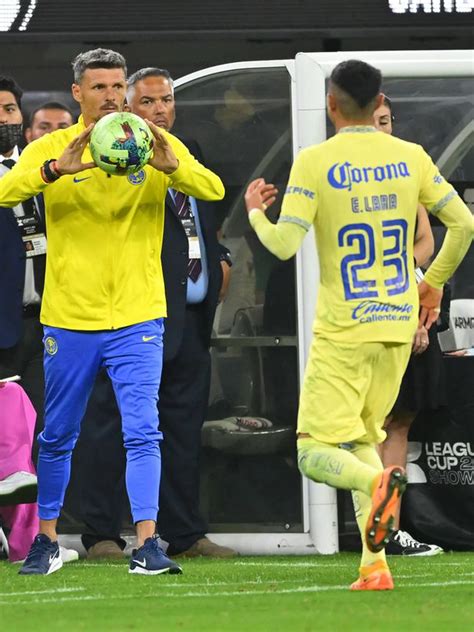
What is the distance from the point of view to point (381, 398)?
6562mm

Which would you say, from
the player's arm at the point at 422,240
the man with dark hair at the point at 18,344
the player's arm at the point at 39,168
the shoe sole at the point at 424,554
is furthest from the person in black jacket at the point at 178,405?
the player's arm at the point at 39,168

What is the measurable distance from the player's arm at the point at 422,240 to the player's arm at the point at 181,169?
1351mm

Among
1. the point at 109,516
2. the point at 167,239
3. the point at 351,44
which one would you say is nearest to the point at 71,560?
the point at 109,516

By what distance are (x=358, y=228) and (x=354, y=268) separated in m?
0.14

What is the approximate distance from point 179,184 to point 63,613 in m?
1.97

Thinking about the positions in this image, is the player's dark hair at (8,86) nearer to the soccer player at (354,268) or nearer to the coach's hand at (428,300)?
the soccer player at (354,268)

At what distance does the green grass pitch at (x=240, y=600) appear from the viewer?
560cm

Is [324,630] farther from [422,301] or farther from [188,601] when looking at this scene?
[422,301]

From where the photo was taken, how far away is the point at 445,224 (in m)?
6.66

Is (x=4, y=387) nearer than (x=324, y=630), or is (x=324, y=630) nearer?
(x=324, y=630)

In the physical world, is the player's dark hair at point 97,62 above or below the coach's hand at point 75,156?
above

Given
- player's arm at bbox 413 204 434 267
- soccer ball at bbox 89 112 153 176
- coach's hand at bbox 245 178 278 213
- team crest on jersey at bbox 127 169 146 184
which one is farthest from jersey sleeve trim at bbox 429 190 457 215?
player's arm at bbox 413 204 434 267

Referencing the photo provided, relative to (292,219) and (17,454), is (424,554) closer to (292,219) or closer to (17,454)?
(17,454)

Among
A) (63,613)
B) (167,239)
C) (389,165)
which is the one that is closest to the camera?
(63,613)
